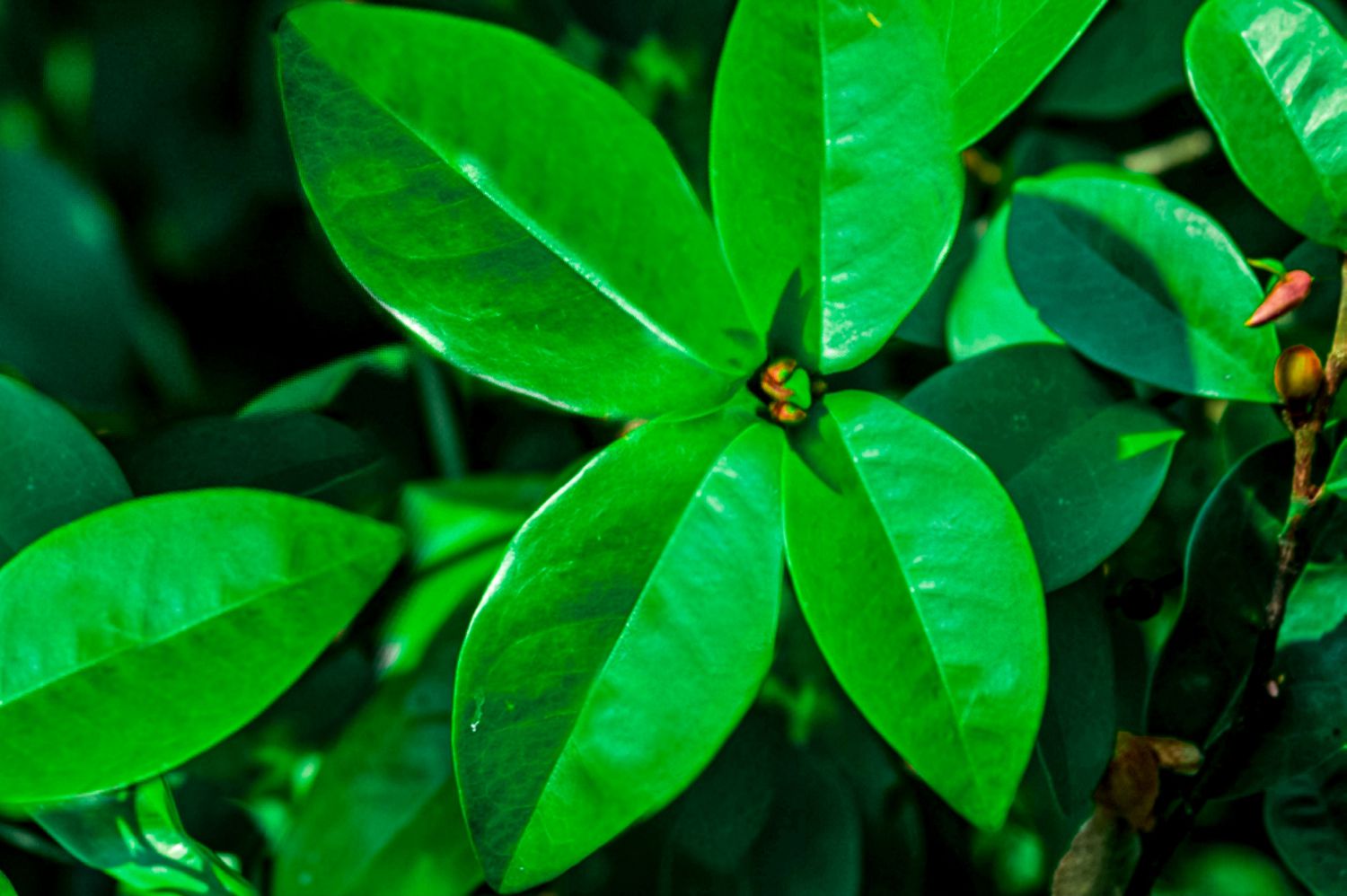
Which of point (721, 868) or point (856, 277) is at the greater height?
point (856, 277)

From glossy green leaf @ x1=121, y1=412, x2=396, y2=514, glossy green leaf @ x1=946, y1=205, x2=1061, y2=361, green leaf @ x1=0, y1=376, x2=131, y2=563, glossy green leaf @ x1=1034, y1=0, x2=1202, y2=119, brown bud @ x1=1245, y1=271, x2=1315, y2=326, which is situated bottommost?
glossy green leaf @ x1=121, y1=412, x2=396, y2=514

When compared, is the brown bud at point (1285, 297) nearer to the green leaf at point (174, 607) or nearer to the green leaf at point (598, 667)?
the green leaf at point (598, 667)

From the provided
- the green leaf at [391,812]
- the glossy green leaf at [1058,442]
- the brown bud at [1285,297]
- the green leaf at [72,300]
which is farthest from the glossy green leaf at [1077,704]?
the green leaf at [72,300]

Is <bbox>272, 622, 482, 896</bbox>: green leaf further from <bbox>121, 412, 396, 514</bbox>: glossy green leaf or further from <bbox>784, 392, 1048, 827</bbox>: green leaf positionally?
<bbox>784, 392, 1048, 827</bbox>: green leaf

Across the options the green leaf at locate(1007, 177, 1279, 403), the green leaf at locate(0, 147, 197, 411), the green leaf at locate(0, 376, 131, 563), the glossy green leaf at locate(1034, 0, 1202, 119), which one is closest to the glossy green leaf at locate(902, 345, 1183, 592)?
the green leaf at locate(1007, 177, 1279, 403)

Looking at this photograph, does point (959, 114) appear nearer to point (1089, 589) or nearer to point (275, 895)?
point (1089, 589)

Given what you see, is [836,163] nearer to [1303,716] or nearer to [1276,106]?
[1276,106]

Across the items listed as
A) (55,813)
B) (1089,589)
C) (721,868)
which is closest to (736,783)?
(721,868)
